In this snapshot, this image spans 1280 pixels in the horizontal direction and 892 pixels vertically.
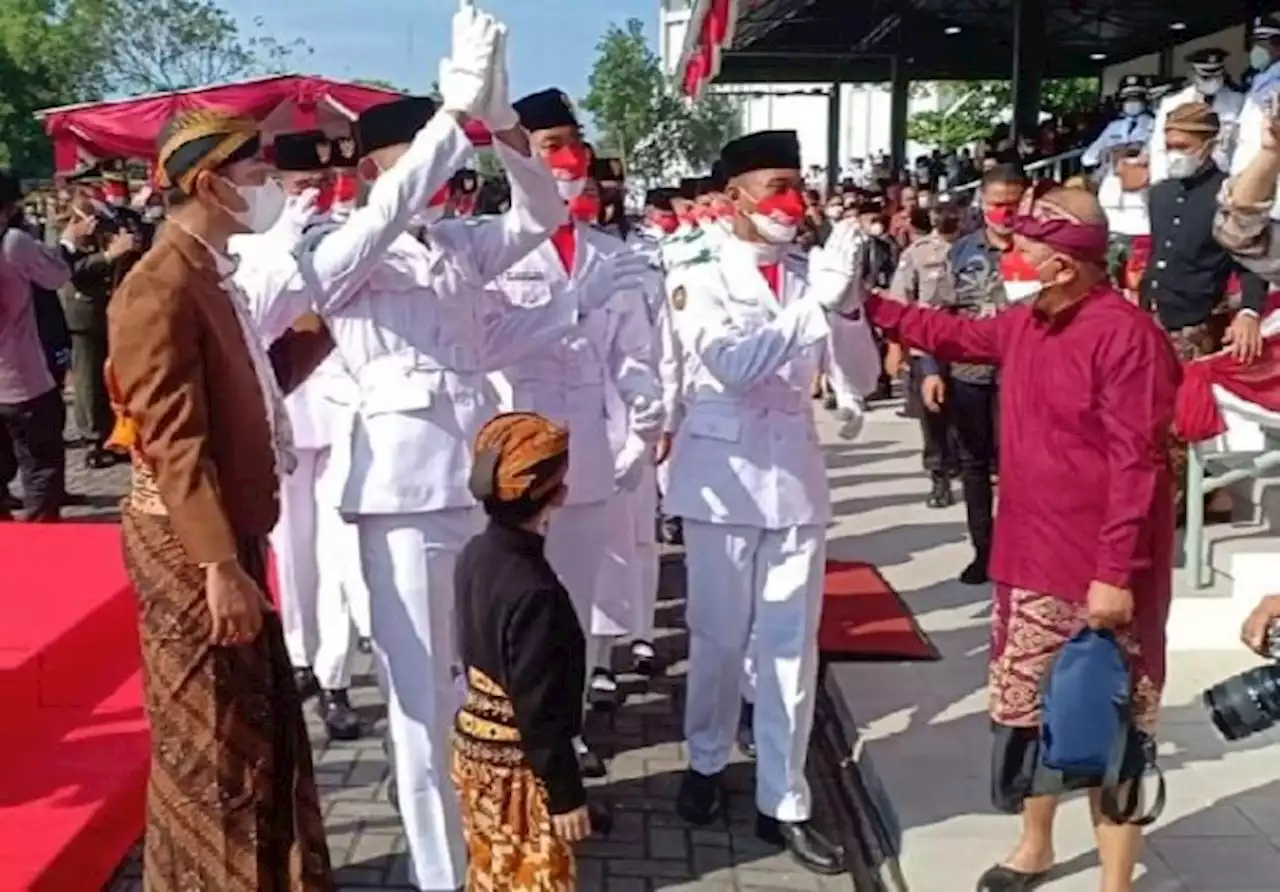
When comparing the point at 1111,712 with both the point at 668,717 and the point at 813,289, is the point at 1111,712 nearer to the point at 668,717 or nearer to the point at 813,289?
the point at 813,289

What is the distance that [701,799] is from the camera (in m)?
4.54

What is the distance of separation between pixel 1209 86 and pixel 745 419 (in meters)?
6.87

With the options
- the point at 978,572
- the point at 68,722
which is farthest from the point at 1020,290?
the point at 68,722

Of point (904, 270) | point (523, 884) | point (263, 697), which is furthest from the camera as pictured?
point (904, 270)

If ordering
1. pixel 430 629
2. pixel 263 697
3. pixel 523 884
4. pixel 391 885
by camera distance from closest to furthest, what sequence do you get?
1. pixel 523 884
2. pixel 263 697
3. pixel 430 629
4. pixel 391 885

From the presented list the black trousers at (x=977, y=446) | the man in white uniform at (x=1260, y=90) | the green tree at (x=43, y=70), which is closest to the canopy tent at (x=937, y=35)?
the man in white uniform at (x=1260, y=90)

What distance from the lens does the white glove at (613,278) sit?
16.1 feet

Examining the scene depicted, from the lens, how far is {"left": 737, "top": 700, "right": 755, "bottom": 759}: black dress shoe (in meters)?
5.12

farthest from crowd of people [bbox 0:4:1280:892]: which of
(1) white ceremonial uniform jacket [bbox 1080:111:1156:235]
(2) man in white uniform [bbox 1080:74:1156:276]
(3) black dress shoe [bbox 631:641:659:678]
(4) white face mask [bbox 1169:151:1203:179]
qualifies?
(1) white ceremonial uniform jacket [bbox 1080:111:1156:235]

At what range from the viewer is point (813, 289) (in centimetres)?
386

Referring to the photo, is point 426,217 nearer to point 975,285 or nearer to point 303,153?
point 303,153

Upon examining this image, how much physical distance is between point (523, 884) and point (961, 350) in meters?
1.80

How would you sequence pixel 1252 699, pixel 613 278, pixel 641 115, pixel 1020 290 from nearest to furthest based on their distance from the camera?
pixel 1252 699 < pixel 613 278 < pixel 1020 290 < pixel 641 115

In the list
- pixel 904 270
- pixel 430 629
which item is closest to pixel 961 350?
pixel 430 629
